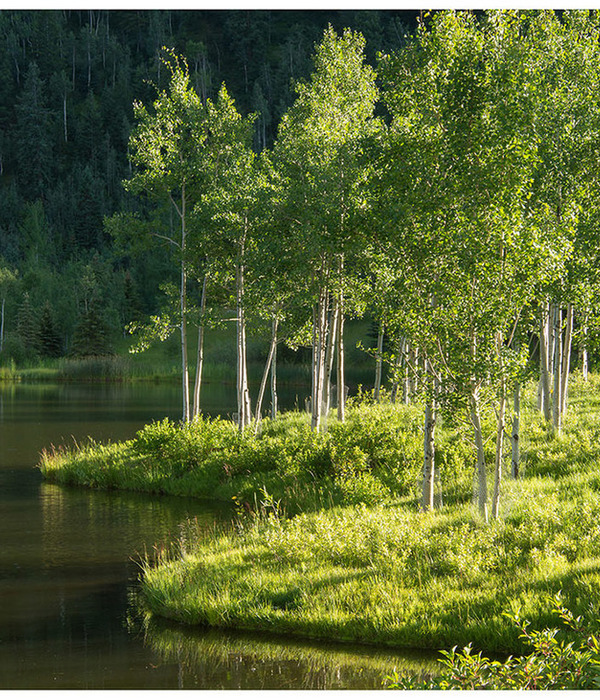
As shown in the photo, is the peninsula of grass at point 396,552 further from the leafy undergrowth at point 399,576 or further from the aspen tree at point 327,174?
the aspen tree at point 327,174

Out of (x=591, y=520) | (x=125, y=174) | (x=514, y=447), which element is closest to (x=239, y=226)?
(x=514, y=447)

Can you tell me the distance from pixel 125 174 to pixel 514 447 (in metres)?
156

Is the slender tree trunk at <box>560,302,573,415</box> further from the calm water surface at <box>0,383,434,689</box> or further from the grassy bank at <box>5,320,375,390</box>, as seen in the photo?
the grassy bank at <box>5,320,375,390</box>

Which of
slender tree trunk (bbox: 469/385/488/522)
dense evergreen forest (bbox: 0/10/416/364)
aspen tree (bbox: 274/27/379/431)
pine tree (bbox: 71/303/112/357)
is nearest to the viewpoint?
slender tree trunk (bbox: 469/385/488/522)

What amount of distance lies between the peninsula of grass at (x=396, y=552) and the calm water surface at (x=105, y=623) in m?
0.60

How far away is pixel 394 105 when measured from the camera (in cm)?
2077

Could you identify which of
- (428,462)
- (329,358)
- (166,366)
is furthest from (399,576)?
(166,366)

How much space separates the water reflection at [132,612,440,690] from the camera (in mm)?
12664

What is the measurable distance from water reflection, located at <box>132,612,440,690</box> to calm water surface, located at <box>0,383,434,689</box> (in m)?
0.02

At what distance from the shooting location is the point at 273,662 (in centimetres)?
1356

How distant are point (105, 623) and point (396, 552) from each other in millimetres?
6069

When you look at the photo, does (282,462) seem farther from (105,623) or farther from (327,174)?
(105,623)

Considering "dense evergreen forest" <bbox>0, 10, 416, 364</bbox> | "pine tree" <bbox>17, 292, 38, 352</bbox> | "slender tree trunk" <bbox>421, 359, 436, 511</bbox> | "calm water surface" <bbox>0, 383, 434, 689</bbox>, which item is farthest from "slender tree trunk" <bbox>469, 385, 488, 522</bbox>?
"pine tree" <bbox>17, 292, 38, 352</bbox>

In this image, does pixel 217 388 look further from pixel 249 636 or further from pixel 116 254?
pixel 249 636
